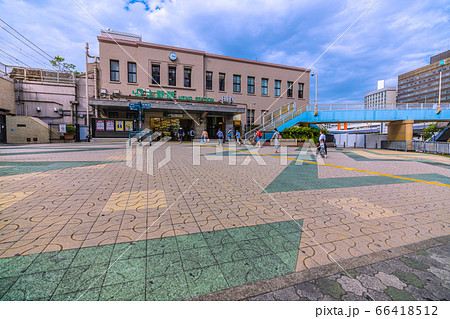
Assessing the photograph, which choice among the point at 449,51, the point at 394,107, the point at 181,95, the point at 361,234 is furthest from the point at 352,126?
the point at 361,234

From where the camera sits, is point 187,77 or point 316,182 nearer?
point 316,182

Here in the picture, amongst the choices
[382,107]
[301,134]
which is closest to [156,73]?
[301,134]

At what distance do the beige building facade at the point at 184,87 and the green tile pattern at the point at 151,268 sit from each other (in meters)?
25.0

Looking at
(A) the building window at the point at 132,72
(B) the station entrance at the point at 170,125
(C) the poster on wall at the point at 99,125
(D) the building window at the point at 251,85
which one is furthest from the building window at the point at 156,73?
(D) the building window at the point at 251,85

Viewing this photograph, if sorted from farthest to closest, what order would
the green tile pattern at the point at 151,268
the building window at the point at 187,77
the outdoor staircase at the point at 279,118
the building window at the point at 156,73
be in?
the building window at the point at 187,77 < the building window at the point at 156,73 < the outdoor staircase at the point at 279,118 < the green tile pattern at the point at 151,268

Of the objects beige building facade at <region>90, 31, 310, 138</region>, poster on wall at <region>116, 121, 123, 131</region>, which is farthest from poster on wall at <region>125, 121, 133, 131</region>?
poster on wall at <region>116, 121, 123, 131</region>

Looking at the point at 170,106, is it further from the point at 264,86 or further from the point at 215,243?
the point at 215,243

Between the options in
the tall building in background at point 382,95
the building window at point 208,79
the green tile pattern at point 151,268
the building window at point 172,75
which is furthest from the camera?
the tall building in background at point 382,95

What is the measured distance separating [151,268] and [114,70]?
31.8 meters

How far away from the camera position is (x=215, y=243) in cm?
253

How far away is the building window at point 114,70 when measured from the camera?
2820 centimetres

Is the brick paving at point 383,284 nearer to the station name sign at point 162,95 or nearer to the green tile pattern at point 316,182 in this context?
the green tile pattern at point 316,182
